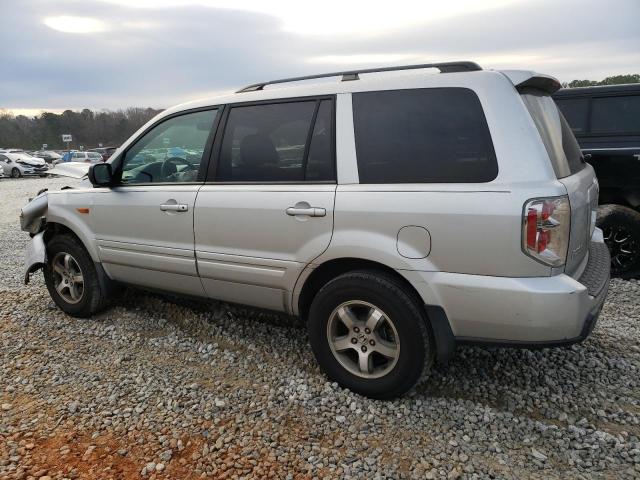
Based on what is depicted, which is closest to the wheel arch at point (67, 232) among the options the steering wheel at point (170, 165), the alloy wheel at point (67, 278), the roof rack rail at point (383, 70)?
the alloy wheel at point (67, 278)

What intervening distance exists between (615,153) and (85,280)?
5456 millimetres

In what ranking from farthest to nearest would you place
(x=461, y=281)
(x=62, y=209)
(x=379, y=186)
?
(x=62, y=209) → (x=379, y=186) → (x=461, y=281)

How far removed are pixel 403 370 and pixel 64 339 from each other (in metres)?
2.84

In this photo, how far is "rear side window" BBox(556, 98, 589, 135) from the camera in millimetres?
5590

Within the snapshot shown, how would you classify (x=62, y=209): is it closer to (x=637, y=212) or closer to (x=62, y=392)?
(x=62, y=392)

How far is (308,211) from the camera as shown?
2.89m

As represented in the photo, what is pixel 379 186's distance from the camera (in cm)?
273

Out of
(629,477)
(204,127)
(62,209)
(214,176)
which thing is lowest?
(629,477)

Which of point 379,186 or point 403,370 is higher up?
point 379,186

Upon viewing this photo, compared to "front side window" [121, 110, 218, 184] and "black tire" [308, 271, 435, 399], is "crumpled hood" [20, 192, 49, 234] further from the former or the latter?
"black tire" [308, 271, 435, 399]

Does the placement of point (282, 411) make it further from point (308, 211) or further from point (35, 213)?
point (35, 213)

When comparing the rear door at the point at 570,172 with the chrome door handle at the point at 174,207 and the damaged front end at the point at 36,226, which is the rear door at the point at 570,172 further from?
the damaged front end at the point at 36,226

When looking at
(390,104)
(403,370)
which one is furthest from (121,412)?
(390,104)

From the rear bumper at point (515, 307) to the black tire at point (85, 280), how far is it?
2.94 meters
